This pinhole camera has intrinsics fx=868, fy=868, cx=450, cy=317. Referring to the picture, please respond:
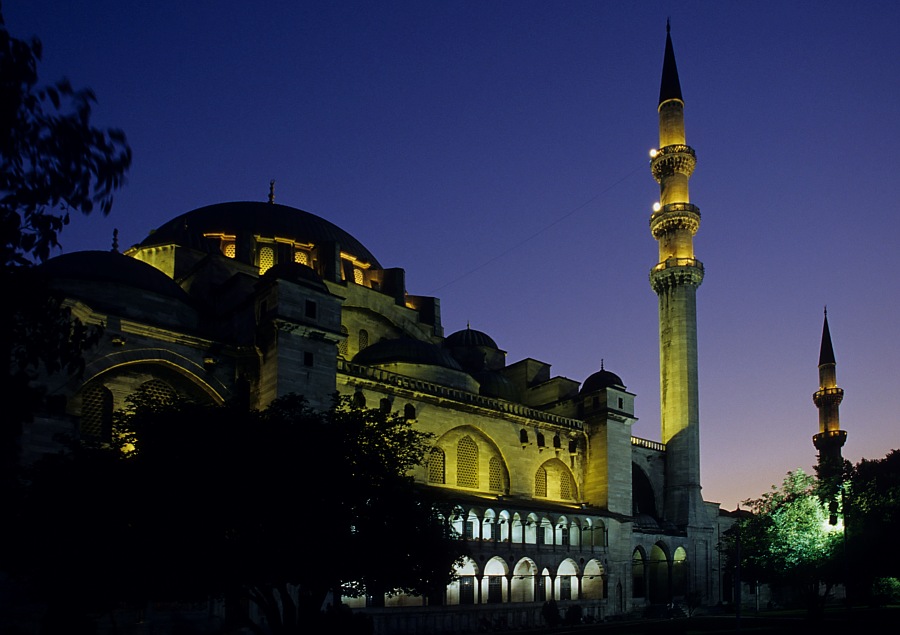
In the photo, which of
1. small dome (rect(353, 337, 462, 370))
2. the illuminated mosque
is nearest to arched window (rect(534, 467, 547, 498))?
the illuminated mosque

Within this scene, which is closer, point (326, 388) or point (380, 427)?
point (380, 427)

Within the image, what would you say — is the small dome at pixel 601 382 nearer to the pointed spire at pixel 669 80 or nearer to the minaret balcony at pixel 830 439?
the pointed spire at pixel 669 80

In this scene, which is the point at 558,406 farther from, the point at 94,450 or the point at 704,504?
the point at 94,450

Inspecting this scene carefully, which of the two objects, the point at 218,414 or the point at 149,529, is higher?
the point at 218,414

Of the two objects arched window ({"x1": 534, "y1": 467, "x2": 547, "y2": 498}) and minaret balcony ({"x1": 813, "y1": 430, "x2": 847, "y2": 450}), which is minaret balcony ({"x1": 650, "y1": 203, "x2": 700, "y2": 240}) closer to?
arched window ({"x1": 534, "y1": 467, "x2": 547, "y2": 498})

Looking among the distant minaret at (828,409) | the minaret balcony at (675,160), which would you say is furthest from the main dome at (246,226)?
the distant minaret at (828,409)

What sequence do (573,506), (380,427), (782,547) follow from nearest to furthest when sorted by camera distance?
(380,427) < (782,547) < (573,506)

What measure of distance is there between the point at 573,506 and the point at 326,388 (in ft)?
54.8

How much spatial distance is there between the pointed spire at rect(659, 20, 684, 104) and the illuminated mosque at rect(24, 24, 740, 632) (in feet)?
0.52

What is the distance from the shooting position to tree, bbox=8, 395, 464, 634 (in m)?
16.9

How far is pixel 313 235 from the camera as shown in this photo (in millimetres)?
42906

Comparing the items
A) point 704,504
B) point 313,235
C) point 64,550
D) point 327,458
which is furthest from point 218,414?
point 704,504

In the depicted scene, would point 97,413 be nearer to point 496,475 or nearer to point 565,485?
point 496,475

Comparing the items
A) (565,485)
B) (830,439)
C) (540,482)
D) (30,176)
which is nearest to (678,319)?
(565,485)
